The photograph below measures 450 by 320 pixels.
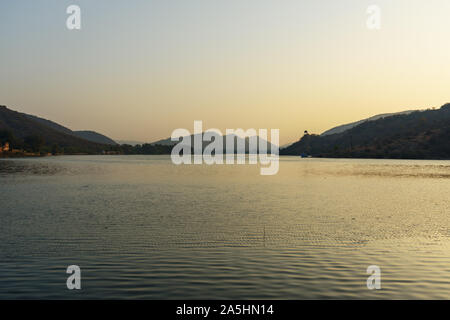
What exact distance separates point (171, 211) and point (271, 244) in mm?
17936

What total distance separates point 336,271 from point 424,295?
14.9 feet

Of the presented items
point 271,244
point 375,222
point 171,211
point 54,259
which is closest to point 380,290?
point 271,244

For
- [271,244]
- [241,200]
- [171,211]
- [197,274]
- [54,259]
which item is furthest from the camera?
[241,200]

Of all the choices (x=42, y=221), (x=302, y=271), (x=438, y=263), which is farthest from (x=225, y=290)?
(x=42, y=221)

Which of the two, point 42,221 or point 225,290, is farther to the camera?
point 42,221

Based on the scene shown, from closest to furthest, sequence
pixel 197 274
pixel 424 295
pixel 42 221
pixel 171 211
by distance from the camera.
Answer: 1. pixel 424 295
2. pixel 197 274
3. pixel 42 221
4. pixel 171 211

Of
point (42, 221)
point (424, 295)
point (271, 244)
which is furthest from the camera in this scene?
point (42, 221)

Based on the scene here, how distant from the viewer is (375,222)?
3734 cm

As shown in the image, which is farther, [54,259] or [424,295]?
[54,259]

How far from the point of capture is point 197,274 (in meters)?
19.8
